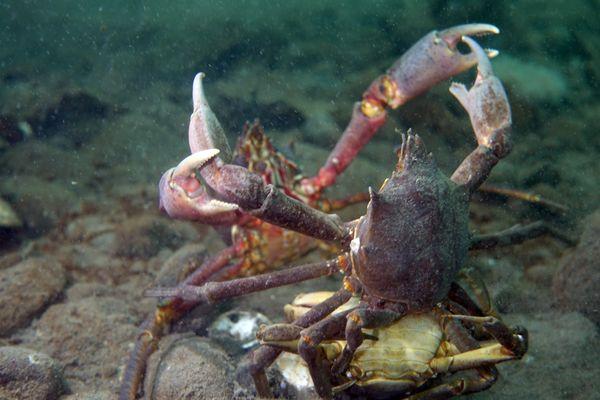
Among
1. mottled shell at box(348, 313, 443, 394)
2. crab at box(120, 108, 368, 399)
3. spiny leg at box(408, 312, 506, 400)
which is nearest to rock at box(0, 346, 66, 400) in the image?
crab at box(120, 108, 368, 399)

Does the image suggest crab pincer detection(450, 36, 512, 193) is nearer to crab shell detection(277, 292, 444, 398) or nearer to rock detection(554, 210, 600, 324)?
crab shell detection(277, 292, 444, 398)

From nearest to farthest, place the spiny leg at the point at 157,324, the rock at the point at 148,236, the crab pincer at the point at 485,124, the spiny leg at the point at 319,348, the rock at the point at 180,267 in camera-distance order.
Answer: the spiny leg at the point at 319,348, the crab pincer at the point at 485,124, the spiny leg at the point at 157,324, the rock at the point at 180,267, the rock at the point at 148,236

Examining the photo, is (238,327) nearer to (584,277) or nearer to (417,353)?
(417,353)

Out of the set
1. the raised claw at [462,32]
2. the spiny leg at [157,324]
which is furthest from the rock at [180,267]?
the raised claw at [462,32]

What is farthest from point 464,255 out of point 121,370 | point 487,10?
point 487,10

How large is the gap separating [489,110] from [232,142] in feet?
17.5

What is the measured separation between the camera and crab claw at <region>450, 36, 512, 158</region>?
10.3ft

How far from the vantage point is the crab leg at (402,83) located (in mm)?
4406

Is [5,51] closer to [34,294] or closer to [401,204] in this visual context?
[34,294]

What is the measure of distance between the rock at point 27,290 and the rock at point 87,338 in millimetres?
181

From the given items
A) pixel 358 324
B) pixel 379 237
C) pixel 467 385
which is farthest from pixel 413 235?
pixel 467 385

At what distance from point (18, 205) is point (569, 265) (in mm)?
7683

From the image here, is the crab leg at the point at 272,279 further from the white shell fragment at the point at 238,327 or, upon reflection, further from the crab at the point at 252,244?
the white shell fragment at the point at 238,327

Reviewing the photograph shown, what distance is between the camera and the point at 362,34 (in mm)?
8352
